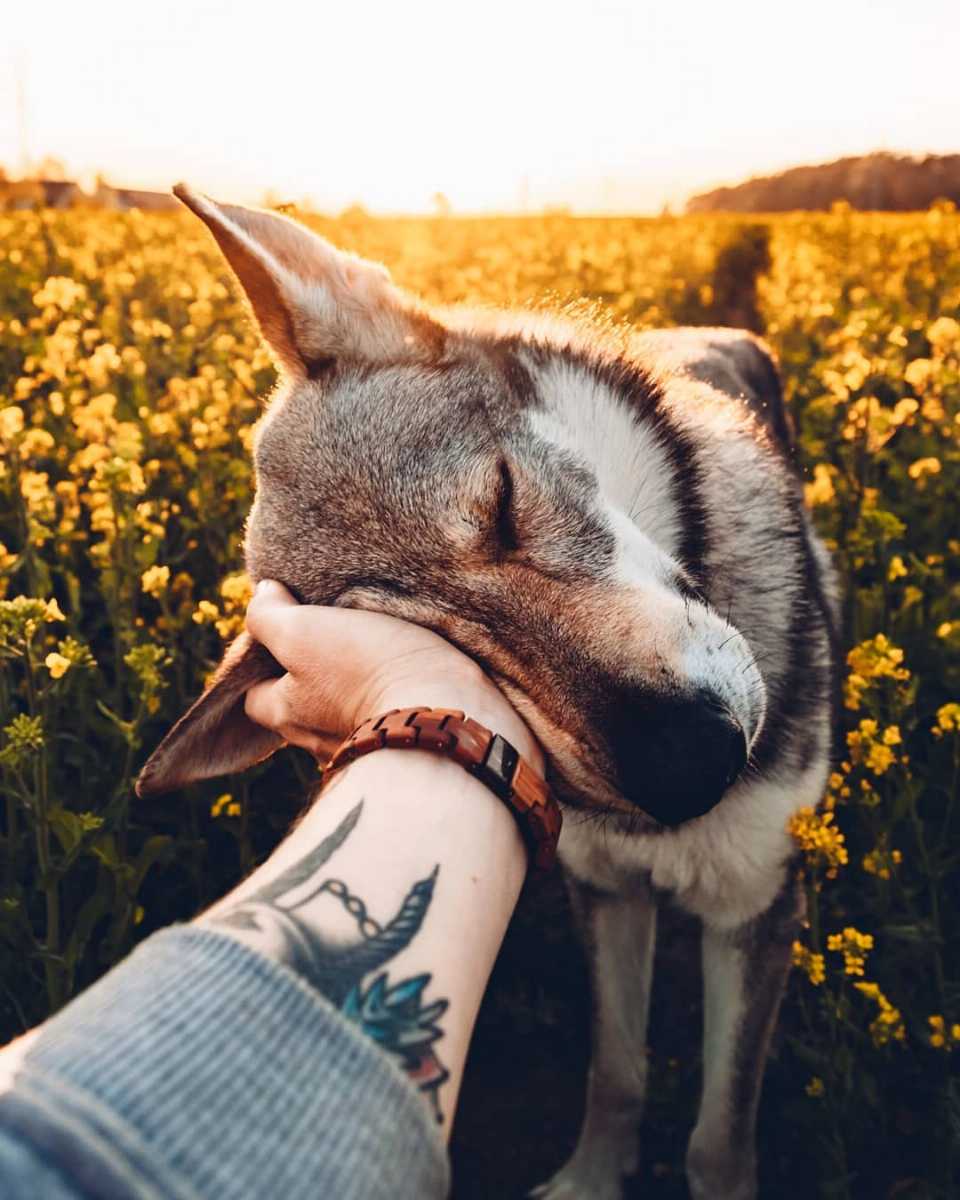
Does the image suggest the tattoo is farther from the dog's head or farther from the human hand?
the dog's head

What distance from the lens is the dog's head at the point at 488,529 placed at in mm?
1731

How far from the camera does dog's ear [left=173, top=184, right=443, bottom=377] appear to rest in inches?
83.0

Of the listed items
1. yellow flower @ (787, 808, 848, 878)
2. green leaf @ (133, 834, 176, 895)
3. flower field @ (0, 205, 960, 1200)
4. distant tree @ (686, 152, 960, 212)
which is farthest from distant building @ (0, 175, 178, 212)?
distant tree @ (686, 152, 960, 212)

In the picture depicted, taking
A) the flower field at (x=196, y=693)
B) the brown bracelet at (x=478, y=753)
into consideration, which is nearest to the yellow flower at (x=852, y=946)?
→ the flower field at (x=196, y=693)

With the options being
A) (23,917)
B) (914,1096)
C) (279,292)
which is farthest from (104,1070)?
(914,1096)

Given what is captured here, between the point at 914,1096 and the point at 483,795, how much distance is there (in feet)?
6.17

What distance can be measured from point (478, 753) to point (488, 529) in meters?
0.69

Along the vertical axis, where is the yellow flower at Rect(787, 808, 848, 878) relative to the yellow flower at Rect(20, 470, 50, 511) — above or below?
below

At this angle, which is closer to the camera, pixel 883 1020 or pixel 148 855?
pixel 883 1020

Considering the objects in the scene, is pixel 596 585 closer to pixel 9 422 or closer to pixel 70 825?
pixel 70 825

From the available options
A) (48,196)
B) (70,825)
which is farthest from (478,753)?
(48,196)

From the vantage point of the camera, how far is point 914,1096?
2.48 m

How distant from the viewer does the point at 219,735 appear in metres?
2.03

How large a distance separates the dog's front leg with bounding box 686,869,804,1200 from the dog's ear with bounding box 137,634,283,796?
125cm
